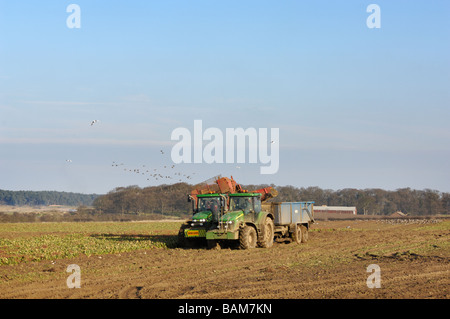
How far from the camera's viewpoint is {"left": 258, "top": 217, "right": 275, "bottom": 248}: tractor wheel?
22.4 meters

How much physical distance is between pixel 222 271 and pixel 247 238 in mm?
6333

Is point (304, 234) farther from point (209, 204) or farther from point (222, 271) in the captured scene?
point (222, 271)

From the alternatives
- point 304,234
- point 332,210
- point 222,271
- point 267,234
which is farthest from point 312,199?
point 222,271

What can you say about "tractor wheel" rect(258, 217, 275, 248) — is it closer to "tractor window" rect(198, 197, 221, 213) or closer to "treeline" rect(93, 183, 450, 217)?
"tractor window" rect(198, 197, 221, 213)

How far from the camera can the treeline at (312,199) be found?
3640 inches

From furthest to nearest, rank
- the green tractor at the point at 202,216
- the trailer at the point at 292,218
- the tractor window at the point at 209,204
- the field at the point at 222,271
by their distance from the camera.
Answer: the trailer at the point at 292,218
the tractor window at the point at 209,204
the green tractor at the point at 202,216
the field at the point at 222,271

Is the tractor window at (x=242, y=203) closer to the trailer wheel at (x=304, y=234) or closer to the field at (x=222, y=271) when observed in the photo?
the field at (x=222, y=271)

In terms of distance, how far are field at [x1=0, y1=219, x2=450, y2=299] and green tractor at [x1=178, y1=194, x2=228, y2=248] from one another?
0.84 meters

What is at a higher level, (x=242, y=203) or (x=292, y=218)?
(x=242, y=203)

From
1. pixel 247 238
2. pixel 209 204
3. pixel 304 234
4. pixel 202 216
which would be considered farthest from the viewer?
pixel 304 234

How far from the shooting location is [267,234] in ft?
75.4

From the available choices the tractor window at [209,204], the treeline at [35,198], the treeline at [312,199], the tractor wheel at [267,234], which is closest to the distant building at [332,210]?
the treeline at [312,199]

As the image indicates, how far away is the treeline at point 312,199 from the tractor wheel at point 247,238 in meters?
61.1

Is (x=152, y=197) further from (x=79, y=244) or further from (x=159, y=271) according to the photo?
(x=159, y=271)
